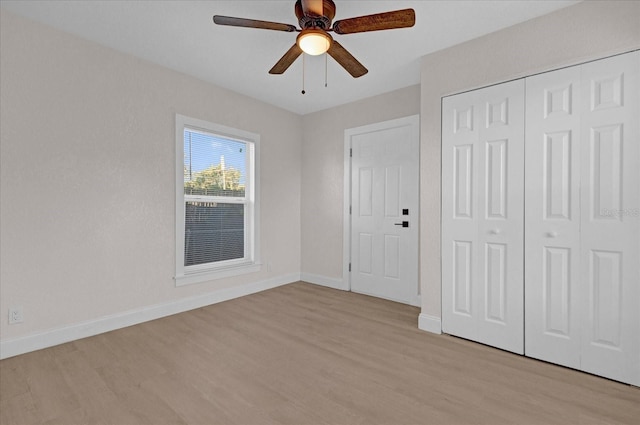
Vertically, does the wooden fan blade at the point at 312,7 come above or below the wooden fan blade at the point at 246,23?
above

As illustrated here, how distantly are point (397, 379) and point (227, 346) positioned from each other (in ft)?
4.63

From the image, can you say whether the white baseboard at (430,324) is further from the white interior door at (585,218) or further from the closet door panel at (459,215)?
the white interior door at (585,218)

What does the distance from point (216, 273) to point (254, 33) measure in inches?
106

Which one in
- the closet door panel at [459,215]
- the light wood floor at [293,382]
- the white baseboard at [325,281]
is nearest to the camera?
the light wood floor at [293,382]

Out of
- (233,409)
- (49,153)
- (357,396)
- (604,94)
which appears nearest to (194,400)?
(233,409)

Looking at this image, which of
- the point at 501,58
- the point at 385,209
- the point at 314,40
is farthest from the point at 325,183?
the point at 314,40

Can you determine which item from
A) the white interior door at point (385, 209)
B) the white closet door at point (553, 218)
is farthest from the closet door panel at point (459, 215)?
the white interior door at point (385, 209)

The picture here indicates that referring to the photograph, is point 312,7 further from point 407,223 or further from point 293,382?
point 407,223

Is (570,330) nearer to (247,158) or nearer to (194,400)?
(194,400)

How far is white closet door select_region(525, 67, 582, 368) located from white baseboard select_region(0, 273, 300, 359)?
10.5 feet

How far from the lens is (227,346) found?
2.58 m

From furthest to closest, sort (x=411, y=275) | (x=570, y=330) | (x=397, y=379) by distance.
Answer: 1. (x=411, y=275)
2. (x=570, y=330)
3. (x=397, y=379)

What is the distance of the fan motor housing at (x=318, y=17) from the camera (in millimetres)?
1909

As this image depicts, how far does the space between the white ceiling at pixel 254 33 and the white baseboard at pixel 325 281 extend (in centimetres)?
272
